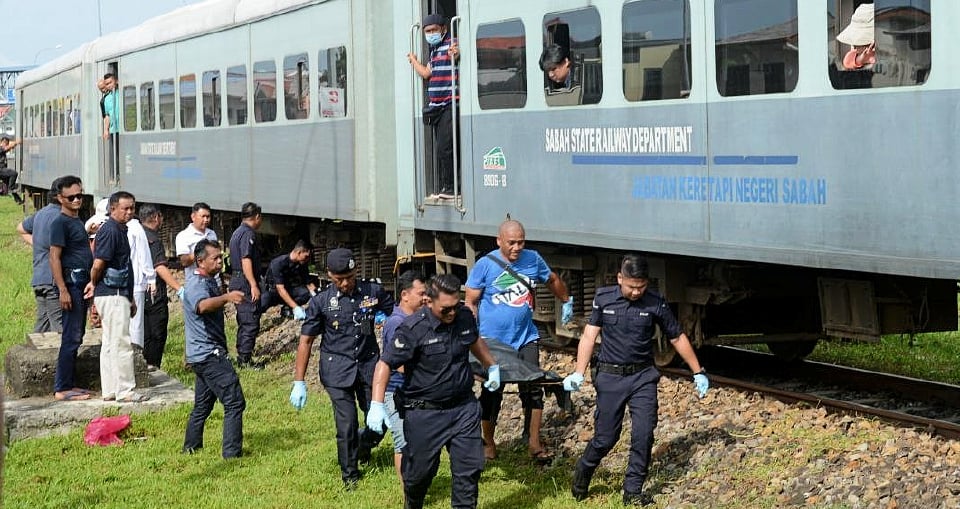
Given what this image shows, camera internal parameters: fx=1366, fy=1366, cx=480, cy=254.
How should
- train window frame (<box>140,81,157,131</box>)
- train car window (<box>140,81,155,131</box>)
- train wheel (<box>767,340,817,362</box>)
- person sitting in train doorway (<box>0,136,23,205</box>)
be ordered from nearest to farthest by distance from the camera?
train wheel (<box>767,340,817,362</box>) < train window frame (<box>140,81,157,131</box>) < train car window (<box>140,81,155,131</box>) < person sitting in train doorway (<box>0,136,23,205</box>)

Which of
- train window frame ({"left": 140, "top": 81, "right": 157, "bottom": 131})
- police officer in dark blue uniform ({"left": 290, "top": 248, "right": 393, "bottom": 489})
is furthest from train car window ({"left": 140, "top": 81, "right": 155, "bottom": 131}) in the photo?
police officer in dark blue uniform ({"left": 290, "top": 248, "right": 393, "bottom": 489})

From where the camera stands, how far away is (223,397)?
9.03 meters

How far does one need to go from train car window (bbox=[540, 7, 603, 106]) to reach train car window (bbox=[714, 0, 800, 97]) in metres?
1.46

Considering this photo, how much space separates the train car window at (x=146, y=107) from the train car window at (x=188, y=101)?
1.74 meters

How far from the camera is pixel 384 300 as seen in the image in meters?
8.30

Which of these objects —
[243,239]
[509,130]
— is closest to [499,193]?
[509,130]

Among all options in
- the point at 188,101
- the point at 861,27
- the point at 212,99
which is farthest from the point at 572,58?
the point at 188,101

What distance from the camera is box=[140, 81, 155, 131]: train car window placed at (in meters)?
21.7

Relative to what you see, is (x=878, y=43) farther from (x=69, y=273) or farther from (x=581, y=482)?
(x=69, y=273)

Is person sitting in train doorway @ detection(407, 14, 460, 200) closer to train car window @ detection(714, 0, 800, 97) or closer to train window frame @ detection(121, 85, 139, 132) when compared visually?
train car window @ detection(714, 0, 800, 97)

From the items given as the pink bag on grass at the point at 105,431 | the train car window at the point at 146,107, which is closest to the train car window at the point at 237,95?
the train car window at the point at 146,107

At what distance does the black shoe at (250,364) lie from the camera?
1352cm

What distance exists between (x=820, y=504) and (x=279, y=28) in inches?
424

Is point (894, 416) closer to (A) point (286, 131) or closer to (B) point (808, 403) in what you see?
(B) point (808, 403)
